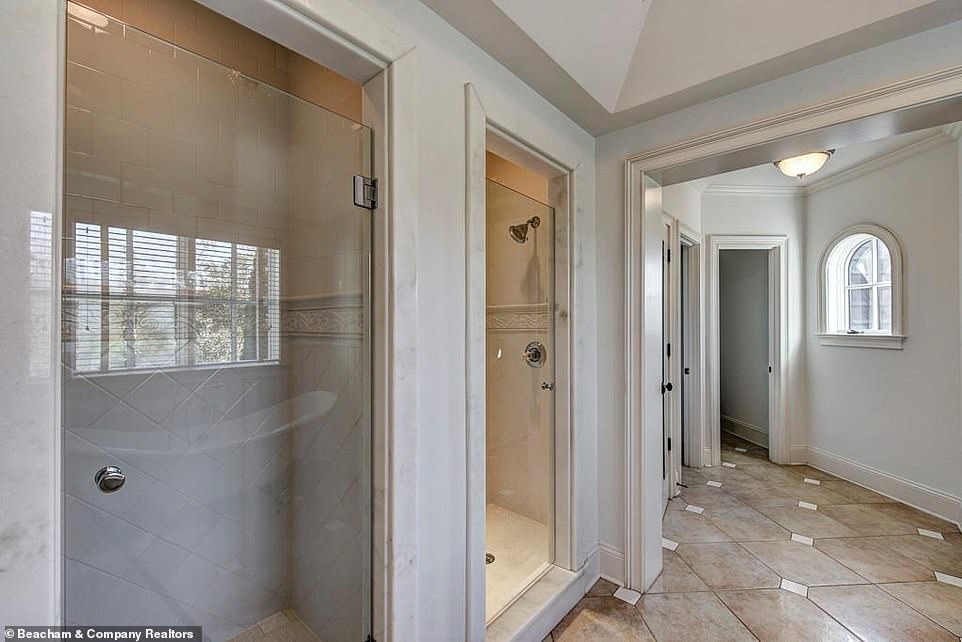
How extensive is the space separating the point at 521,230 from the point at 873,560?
265cm

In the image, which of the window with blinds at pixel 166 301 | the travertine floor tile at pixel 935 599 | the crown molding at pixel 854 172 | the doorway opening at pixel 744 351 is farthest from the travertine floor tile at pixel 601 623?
the crown molding at pixel 854 172

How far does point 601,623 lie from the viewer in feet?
6.24

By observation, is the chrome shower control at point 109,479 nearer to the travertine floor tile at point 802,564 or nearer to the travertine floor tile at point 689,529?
the travertine floor tile at point 689,529

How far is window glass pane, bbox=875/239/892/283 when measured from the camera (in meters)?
3.38

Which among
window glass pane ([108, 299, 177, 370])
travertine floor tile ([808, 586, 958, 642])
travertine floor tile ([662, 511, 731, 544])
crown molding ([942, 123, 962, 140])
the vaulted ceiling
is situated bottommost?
travertine floor tile ([662, 511, 731, 544])

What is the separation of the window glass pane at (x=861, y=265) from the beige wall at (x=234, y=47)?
13.7 ft

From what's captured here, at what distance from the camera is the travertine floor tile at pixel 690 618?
5.95ft

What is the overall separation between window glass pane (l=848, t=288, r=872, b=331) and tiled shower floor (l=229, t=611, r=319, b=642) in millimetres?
4504

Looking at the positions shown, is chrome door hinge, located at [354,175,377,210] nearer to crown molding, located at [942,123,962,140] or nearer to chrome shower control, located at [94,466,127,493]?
chrome shower control, located at [94,466,127,493]

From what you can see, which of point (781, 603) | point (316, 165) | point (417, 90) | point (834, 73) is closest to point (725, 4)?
point (834, 73)

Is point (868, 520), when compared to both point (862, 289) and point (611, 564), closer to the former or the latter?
point (862, 289)

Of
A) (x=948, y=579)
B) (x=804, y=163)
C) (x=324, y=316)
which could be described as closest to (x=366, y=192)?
(x=324, y=316)

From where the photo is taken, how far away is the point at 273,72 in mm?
1967

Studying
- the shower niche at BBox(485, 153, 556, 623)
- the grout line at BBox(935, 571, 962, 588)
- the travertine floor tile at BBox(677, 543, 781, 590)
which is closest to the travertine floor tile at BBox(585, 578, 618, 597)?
the shower niche at BBox(485, 153, 556, 623)
